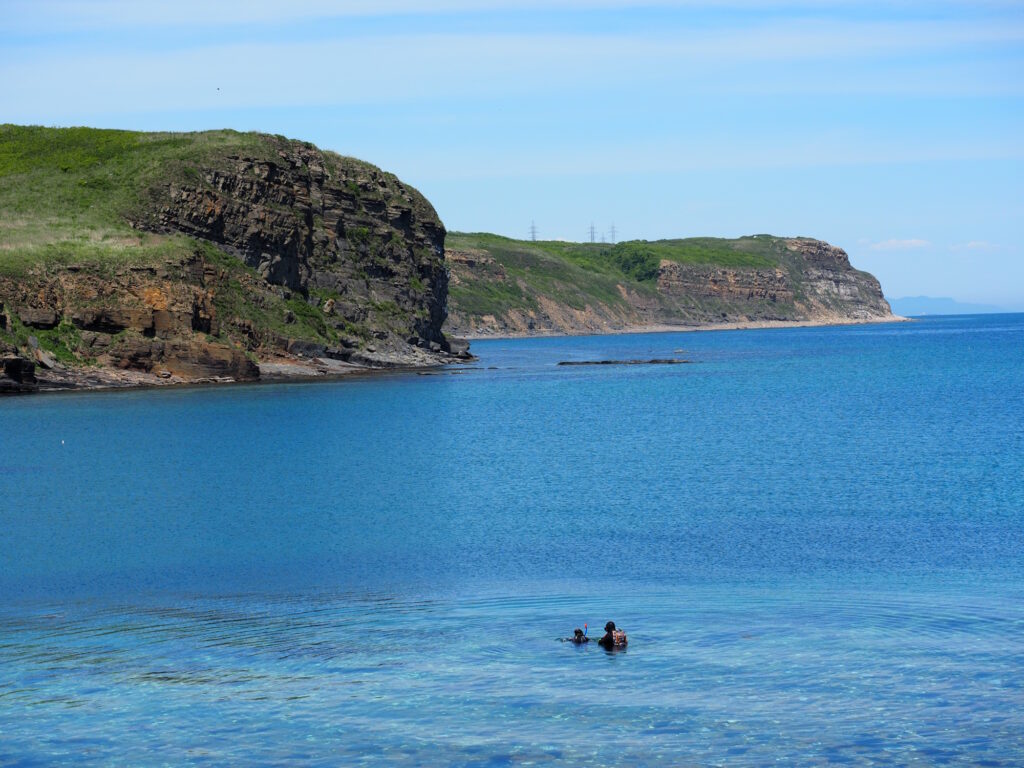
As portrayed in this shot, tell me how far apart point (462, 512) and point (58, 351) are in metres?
57.7

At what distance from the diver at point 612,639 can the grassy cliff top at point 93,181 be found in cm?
8135

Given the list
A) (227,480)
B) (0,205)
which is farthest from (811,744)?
(0,205)

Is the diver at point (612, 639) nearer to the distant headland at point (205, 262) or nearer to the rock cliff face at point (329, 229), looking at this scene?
the distant headland at point (205, 262)

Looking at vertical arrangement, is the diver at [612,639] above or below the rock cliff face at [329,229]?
below

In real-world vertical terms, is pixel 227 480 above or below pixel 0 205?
below

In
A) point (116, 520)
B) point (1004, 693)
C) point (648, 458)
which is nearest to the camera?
point (1004, 693)

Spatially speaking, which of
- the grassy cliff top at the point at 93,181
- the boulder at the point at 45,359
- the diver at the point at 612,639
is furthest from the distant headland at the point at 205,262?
the diver at the point at 612,639

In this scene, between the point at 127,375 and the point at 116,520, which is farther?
the point at 127,375

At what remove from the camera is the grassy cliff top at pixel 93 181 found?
102125 millimetres

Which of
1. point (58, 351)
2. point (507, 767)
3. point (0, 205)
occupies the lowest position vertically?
point (507, 767)

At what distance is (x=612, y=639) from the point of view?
81.8ft

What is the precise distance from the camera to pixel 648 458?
58.2 meters

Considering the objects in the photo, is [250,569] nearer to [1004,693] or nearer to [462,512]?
[462,512]

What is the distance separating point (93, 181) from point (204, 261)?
77.4ft
